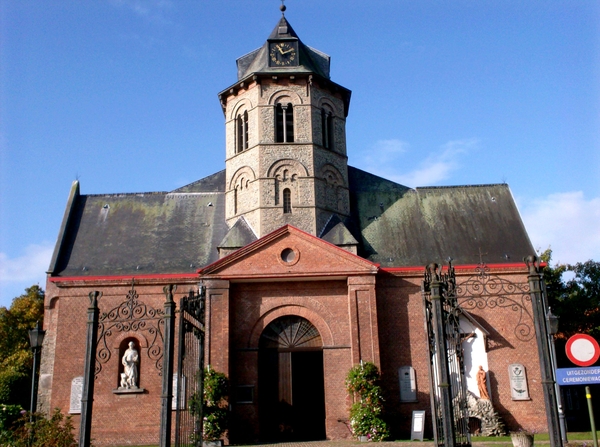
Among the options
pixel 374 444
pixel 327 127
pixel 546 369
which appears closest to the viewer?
pixel 546 369

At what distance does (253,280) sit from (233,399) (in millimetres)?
4355

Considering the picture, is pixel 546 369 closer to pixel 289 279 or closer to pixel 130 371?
pixel 289 279

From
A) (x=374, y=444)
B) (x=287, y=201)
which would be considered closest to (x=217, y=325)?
(x=287, y=201)

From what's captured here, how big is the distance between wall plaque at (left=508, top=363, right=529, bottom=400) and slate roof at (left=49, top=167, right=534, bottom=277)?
430 cm

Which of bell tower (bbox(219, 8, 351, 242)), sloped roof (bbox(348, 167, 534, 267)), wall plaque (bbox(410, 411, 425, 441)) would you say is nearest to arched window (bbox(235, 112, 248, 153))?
bell tower (bbox(219, 8, 351, 242))

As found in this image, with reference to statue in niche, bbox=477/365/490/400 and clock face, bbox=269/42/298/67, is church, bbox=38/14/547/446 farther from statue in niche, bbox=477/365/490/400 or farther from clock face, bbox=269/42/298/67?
statue in niche, bbox=477/365/490/400

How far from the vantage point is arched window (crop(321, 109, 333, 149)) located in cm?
2778

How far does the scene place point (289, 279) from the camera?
77.3ft

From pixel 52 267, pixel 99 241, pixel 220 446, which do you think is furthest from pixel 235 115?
pixel 220 446

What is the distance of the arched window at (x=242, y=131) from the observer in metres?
27.6

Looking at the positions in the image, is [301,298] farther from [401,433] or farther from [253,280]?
[401,433]

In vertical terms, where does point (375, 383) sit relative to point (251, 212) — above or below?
below

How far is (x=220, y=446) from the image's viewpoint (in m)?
20.8

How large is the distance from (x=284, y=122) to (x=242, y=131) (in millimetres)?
2075
